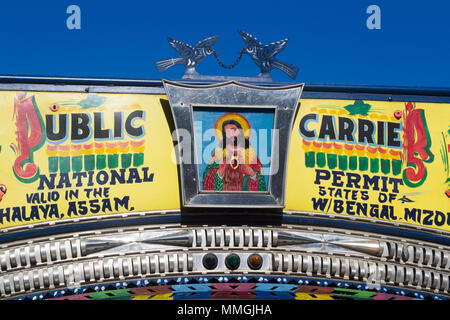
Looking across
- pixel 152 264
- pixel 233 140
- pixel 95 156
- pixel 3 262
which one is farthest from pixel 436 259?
pixel 3 262

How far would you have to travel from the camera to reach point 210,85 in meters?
7.46

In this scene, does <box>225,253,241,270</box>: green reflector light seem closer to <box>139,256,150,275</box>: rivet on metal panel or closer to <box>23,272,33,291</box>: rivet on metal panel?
<box>139,256,150,275</box>: rivet on metal panel

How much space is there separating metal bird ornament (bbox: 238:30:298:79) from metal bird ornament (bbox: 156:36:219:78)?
0.58 metres

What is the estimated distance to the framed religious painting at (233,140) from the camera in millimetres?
7363

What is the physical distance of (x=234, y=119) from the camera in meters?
7.55

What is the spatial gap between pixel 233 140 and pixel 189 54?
1637 mm

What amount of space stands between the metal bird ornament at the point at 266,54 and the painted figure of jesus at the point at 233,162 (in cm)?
106

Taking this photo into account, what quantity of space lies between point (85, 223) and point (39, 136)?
1474 mm

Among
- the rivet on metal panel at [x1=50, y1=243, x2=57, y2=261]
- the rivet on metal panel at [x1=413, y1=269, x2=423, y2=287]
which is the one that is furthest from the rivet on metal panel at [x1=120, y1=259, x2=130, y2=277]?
the rivet on metal panel at [x1=413, y1=269, x2=423, y2=287]

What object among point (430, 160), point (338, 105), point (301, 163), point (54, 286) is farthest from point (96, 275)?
point (430, 160)

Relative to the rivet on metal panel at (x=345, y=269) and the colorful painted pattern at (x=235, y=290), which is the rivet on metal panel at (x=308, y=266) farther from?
the rivet on metal panel at (x=345, y=269)

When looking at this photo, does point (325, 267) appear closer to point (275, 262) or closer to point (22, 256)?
point (275, 262)

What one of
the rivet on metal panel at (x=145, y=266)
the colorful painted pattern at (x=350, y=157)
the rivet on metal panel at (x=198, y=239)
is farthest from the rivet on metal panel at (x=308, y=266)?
the rivet on metal panel at (x=145, y=266)

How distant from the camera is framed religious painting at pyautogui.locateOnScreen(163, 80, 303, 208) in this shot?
7.36 m
